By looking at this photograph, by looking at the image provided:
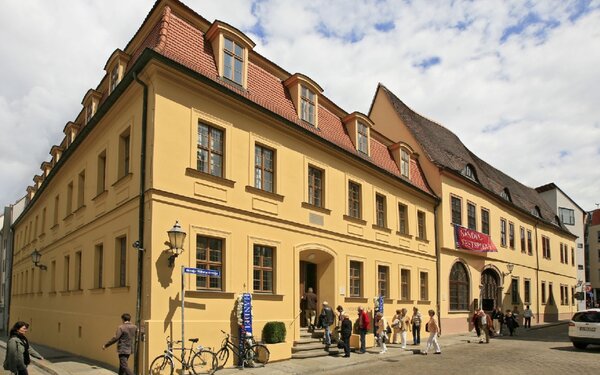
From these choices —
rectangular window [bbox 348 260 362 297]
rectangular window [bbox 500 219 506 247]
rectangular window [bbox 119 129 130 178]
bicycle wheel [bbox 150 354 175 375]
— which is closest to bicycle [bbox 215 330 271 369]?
bicycle wheel [bbox 150 354 175 375]

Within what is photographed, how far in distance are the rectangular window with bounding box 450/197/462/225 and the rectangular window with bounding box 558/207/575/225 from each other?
3041 cm

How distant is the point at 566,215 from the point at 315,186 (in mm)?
45096

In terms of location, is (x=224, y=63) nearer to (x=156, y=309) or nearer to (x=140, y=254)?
Answer: (x=140, y=254)

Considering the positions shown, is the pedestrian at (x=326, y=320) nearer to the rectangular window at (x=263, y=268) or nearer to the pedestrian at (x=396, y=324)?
the rectangular window at (x=263, y=268)

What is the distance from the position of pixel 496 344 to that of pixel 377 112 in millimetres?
14804

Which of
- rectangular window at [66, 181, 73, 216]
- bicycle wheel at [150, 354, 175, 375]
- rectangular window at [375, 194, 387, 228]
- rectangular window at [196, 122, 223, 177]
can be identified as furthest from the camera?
rectangular window at [375, 194, 387, 228]

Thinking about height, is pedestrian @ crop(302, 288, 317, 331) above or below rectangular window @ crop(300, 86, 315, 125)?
below

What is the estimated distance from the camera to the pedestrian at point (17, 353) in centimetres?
892

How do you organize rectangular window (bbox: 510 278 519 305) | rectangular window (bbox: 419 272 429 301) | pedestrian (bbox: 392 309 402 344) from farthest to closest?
rectangular window (bbox: 510 278 519 305) → rectangular window (bbox: 419 272 429 301) → pedestrian (bbox: 392 309 402 344)

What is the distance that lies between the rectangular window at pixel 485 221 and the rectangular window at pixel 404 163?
8.55 m

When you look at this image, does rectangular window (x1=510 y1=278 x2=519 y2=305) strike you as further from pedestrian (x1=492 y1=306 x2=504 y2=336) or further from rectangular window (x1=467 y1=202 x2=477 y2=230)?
rectangular window (x1=467 y1=202 x2=477 y2=230)

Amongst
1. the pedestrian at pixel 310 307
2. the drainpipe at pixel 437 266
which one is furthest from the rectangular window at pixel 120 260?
the drainpipe at pixel 437 266

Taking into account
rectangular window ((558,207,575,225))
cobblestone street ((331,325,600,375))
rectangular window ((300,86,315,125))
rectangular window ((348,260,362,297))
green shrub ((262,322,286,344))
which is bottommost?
cobblestone street ((331,325,600,375))

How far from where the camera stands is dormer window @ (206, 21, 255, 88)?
15.3 meters
